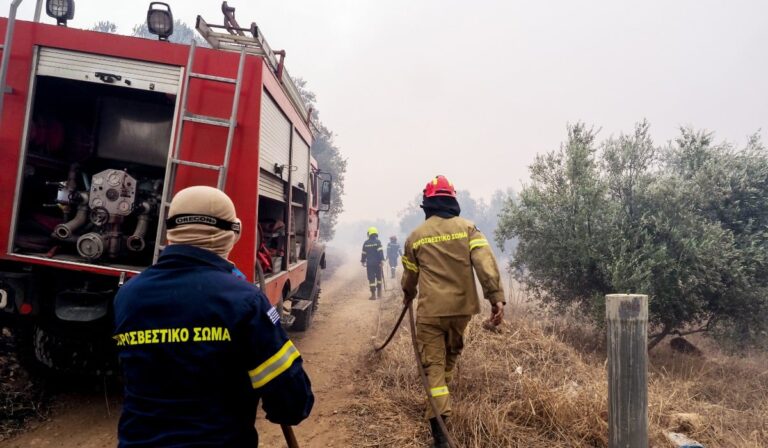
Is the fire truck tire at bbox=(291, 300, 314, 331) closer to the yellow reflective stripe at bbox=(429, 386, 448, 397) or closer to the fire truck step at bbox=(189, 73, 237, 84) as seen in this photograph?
the yellow reflective stripe at bbox=(429, 386, 448, 397)

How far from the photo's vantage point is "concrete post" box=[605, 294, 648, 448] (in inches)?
81.1

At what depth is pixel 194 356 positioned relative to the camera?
48.1 inches

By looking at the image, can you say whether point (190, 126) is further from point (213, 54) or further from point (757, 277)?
point (757, 277)

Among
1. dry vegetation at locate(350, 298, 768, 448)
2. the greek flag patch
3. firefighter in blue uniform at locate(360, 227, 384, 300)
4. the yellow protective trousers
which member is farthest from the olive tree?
the greek flag patch

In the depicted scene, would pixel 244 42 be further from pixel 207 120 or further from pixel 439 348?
pixel 439 348

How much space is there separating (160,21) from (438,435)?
4.04m

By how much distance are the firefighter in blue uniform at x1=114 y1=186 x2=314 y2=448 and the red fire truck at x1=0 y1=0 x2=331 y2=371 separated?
6.33 feet

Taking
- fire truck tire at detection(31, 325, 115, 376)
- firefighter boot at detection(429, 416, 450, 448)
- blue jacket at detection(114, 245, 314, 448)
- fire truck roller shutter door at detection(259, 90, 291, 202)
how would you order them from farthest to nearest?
1. fire truck roller shutter door at detection(259, 90, 291, 202)
2. fire truck tire at detection(31, 325, 115, 376)
3. firefighter boot at detection(429, 416, 450, 448)
4. blue jacket at detection(114, 245, 314, 448)

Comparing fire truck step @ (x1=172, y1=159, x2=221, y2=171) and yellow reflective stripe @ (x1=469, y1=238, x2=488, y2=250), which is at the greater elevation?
fire truck step @ (x1=172, y1=159, x2=221, y2=171)

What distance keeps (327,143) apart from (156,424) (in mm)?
22040

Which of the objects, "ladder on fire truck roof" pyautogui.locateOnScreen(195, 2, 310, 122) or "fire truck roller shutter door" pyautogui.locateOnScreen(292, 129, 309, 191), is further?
"fire truck roller shutter door" pyautogui.locateOnScreen(292, 129, 309, 191)

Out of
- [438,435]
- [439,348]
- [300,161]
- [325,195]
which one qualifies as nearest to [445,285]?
[439,348]

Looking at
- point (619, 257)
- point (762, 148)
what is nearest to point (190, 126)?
point (619, 257)

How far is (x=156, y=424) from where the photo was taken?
122 cm
